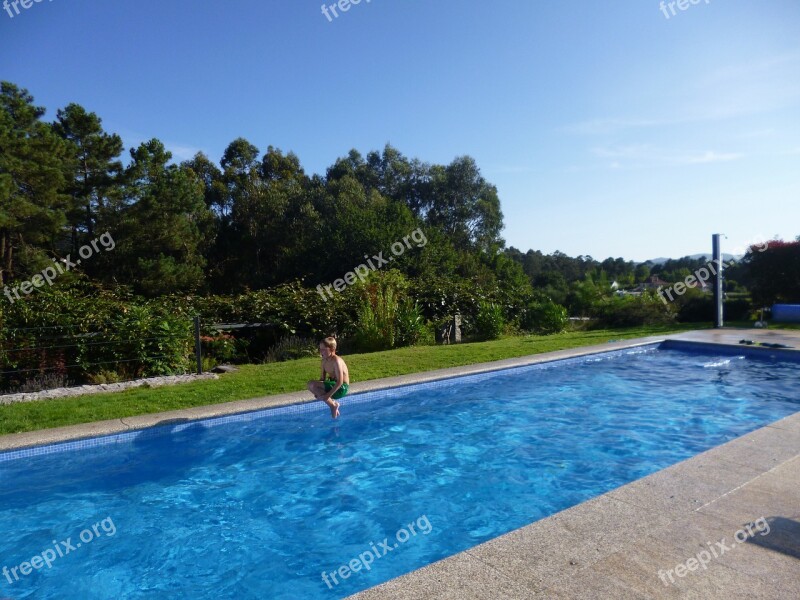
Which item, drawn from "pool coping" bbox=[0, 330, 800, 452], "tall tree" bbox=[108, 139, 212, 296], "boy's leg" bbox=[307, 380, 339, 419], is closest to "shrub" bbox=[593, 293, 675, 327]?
"pool coping" bbox=[0, 330, 800, 452]

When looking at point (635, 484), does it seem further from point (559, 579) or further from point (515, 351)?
point (515, 351)

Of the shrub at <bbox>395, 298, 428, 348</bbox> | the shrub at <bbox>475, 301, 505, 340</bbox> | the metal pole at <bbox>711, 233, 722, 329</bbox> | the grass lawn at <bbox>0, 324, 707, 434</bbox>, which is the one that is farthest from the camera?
the metal pole at <bbox>711, 233, 722, 329</bbox>

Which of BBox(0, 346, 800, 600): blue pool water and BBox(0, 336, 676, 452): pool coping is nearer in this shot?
BBox(0, 346, 800, 600): blue pool water

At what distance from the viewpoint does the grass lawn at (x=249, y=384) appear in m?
7.36

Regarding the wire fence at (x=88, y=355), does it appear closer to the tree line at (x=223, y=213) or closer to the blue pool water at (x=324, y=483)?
the blue pool water at (x=324, y=483)

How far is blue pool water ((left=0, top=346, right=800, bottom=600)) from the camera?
184 inches

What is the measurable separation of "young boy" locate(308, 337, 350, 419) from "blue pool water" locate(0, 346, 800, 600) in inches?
26.5

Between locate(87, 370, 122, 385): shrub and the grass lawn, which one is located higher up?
locate(87, 370, 122, 385): shrub

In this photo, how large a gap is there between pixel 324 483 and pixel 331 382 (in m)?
1.53

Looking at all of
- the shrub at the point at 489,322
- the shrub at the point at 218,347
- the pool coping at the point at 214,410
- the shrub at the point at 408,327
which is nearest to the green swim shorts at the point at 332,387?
the pool coping at the point at 214,410

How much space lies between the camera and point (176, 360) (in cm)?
1032

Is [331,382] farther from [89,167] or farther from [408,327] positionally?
[89,167]

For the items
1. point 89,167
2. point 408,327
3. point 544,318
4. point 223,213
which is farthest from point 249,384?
point 223,213

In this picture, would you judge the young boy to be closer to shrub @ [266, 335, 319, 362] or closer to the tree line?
shrub @ [266, 335, 319, 362]
